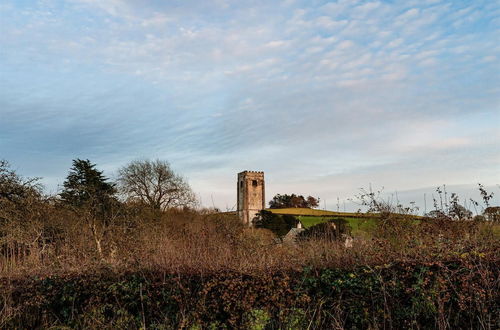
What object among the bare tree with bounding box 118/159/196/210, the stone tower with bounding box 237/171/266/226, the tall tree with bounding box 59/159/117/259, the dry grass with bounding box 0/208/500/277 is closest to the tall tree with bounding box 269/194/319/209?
the stone tower with bounding box 237/171/266/226

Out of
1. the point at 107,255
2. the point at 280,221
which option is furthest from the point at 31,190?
the point at 280,221

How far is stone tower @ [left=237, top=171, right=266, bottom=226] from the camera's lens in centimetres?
5600

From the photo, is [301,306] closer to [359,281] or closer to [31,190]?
[359,281]

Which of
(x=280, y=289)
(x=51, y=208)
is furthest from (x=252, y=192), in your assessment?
(x=280, y=289)

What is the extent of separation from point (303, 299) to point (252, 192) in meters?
51.1

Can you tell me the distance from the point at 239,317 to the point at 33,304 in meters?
3.54

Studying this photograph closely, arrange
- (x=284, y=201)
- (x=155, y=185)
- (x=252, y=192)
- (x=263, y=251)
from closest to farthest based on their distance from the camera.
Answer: (x=263, y=251) → (x=155, y=185) → (x=252, y=192) → (x=284, y=201)

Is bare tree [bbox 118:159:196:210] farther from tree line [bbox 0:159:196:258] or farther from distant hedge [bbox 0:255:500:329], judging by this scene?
distant hedge [bbox 0:255:500:329]

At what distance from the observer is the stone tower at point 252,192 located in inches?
2205

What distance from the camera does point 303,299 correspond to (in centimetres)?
577

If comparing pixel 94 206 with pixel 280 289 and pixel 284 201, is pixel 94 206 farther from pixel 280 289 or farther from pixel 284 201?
pixel 284 201

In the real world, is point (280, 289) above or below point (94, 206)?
below

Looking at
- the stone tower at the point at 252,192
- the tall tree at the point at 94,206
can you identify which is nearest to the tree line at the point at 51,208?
the tall tree at the point at 94,206

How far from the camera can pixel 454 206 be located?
9867mm
